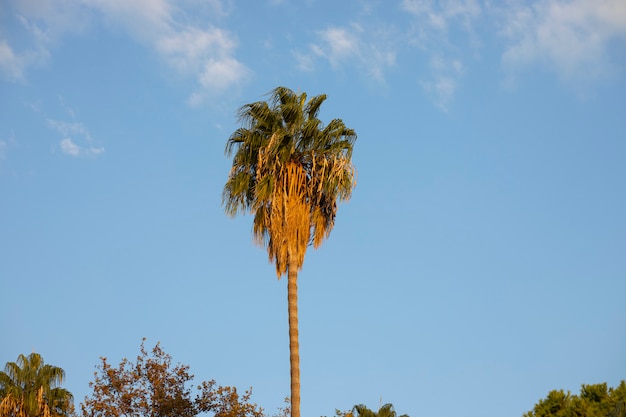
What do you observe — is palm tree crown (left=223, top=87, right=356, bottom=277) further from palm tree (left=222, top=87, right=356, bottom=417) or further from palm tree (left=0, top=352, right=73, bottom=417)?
palm tree (left=0, top=352, right=73, bottom=417)

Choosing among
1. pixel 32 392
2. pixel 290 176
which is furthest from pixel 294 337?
pixel 32 392

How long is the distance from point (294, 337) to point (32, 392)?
2204cm

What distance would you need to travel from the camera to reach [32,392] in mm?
41969

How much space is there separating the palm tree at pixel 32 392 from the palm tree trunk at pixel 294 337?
1861 centimetres

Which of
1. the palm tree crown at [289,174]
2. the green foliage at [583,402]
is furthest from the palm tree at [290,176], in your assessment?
the green foliage at [583,402]

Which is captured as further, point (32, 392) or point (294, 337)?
point (32, 392)

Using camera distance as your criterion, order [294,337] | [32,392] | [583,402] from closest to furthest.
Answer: [294,337] → [583,402] → [32,392]

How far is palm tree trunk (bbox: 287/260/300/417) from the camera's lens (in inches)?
920

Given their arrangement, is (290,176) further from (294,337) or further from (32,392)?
(32,392)

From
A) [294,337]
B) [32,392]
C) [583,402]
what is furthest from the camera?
[32,392]

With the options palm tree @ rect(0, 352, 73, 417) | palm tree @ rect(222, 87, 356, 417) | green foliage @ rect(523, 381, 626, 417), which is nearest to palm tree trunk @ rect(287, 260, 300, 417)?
palm tree @ rect(222, 87, 356, 417)

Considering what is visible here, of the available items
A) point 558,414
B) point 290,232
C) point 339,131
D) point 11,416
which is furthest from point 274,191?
point 11,416

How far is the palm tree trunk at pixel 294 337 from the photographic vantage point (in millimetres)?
23375

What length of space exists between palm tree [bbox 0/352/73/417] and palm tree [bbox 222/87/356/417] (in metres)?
18.2
